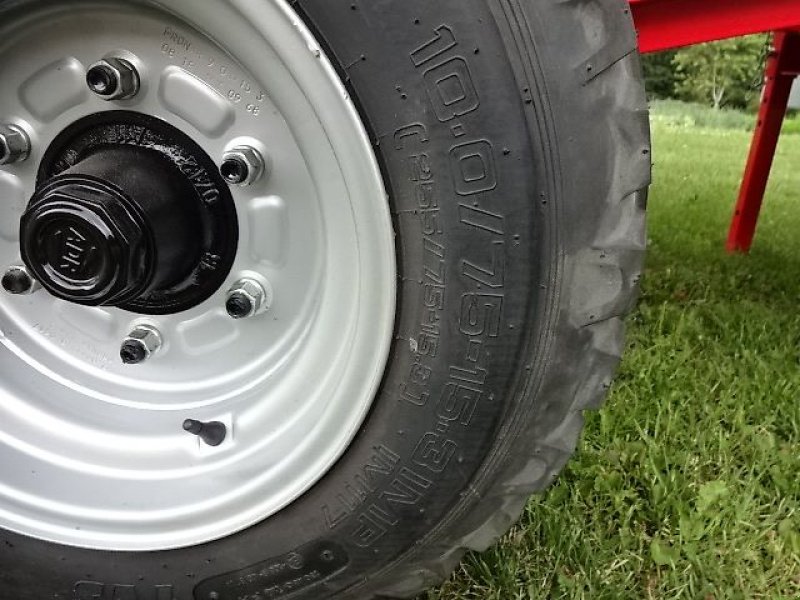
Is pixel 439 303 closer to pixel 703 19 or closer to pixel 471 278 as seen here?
pixel 471 278

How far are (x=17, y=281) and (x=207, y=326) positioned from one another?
27cm

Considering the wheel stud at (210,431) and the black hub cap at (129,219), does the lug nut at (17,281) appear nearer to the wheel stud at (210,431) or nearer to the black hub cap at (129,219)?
the black hub cap at (129,219)

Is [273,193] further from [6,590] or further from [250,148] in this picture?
[6,590]

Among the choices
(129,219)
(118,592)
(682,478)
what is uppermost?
(682,478)

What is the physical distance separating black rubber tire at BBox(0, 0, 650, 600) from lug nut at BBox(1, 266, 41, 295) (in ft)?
1.23

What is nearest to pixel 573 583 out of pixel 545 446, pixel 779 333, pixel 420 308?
pixel 545 446

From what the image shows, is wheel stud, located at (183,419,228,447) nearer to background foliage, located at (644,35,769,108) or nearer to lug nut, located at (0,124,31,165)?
lug nut, located at (0,124,31,165)

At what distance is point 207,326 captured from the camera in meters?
1.11

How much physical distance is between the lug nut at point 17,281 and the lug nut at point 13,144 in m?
0.15

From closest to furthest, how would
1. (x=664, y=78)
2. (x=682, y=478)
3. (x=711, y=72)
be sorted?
(x=682, y=478) < (x=711, y=72) < (x=664, y=78)

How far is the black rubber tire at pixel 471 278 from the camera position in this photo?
0.83 m

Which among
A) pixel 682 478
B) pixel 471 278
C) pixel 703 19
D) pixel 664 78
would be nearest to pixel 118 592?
pixel 471 278

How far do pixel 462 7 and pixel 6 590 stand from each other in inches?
39.6

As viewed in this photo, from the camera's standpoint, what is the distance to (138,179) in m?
0.98
